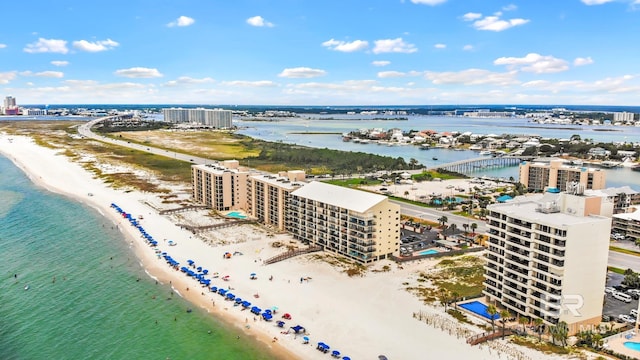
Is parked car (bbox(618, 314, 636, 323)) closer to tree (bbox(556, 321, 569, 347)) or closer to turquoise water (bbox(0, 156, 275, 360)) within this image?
tree (bbox(556, 321, 569, 347))

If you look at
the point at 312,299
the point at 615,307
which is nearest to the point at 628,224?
the point at 615,307

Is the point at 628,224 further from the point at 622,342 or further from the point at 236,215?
the point at 236,215

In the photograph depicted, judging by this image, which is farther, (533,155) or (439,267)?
(533,155)

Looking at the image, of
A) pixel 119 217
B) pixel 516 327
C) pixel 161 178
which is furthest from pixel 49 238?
pixel 516 327

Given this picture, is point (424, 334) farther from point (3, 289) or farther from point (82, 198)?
point (82, 198)

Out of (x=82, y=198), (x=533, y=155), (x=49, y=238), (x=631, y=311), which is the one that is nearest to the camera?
(x=631, y=311)

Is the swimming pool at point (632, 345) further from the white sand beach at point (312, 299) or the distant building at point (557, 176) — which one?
the distant building at point (557, 176)

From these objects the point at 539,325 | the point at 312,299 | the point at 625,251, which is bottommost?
the point at 312,299

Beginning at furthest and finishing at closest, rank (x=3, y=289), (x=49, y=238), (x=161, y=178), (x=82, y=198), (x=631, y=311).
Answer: (x=161, y=178) → (x=82, y=198) → (x=49, y=238) → (x=3, y=289) → (x=631, y=311)
